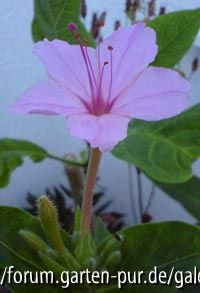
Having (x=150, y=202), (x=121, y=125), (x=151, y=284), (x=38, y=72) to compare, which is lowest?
(x=150, y=202)

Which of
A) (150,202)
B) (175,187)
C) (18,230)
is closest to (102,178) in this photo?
(150,202)

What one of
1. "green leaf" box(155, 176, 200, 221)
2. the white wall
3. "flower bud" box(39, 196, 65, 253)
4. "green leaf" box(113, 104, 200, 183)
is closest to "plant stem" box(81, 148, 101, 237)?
"flower bud" box(39, 196, 65, 253)

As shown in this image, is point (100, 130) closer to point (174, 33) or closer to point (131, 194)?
point (174, 33)

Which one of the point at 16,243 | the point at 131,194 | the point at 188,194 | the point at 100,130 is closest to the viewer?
the point at 100,130

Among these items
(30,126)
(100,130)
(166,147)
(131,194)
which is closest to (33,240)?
(100,130)

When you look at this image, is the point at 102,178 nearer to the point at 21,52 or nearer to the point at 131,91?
the point at 21,52

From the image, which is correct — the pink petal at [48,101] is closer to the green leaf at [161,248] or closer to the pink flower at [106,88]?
the pink flower at [106,88]

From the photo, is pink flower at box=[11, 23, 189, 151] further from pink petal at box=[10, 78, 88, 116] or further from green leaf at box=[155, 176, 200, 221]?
green leaf at box=[155, 176, 200, 221]
